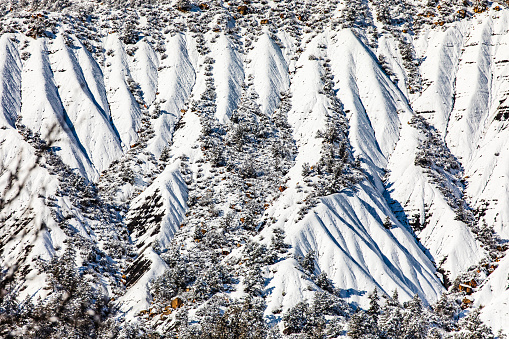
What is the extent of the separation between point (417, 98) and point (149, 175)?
40.1m

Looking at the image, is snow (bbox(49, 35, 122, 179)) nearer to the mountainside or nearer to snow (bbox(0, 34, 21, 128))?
the mountainside

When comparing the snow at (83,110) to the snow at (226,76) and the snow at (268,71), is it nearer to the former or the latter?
the snow at (226,76)

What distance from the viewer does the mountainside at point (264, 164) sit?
44562mm

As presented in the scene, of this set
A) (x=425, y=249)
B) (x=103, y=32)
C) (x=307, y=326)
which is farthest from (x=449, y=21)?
(x=307, y=326)

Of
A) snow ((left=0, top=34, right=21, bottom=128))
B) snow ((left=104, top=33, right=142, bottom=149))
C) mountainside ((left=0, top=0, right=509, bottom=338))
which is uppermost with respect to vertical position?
snow ((left=0, top=34, right=21, bottom=128))

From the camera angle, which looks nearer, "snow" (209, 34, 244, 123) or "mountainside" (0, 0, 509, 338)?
"mountainside" (0, 0, 509, 338)

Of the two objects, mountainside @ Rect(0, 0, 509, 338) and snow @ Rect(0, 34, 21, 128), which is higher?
snow @ Rect(0, 34, 21, 128)

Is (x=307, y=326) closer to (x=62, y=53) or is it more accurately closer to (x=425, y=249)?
(x=425, y=249)

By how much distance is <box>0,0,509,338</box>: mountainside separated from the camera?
44.6 meters

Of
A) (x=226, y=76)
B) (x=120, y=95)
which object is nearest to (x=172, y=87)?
(x=120, y=95)

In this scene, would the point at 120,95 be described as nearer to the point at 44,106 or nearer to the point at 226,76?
the point at 44,106

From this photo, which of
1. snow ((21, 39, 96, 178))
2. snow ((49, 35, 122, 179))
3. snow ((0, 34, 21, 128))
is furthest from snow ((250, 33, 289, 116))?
snow ((0, 34, 21, 128))

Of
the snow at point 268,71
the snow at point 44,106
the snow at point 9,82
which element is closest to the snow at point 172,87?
the snow at point 44,106

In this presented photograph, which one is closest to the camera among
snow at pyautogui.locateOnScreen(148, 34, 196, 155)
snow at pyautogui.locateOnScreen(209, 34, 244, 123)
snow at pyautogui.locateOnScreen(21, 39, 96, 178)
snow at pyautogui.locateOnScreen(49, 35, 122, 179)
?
snow at pyautogui.locateOnScreen(21, 39, 96, 178)
